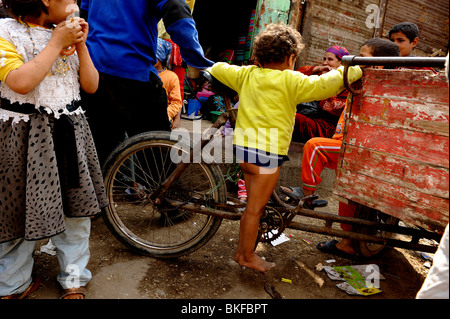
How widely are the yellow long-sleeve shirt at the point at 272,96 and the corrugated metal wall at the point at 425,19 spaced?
176 inches

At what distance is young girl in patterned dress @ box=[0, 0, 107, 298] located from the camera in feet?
4.91

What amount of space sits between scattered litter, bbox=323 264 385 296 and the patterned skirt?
6.17 feet

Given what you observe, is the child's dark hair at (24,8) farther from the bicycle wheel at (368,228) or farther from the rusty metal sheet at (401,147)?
the bicycle wheel at (368,228)

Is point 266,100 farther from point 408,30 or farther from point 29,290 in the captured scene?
point 408,30

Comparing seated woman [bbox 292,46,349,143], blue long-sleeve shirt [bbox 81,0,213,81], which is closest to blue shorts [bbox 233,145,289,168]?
blue long-sleeve shirt [bbox 81,0,213,81]

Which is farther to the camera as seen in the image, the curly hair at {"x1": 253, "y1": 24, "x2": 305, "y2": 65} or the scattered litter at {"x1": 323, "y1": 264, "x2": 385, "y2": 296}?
the scattered litter at {"x1": 323, "y1": 264, "x2": 385, "y2": 296}

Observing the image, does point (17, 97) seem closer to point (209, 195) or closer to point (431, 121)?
point (209, 195)

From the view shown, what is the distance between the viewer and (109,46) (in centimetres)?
221

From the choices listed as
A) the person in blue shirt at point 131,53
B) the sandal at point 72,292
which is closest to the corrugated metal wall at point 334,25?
the person in blue shirt at point 131,53

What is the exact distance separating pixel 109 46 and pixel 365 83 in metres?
1.71

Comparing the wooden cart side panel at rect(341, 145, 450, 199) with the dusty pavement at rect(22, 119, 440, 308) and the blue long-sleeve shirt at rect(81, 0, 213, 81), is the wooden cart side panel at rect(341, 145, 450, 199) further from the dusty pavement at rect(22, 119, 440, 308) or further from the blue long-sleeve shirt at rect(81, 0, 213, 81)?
the blue long-sleeve shirt at rect(81, 0, 213, 81)

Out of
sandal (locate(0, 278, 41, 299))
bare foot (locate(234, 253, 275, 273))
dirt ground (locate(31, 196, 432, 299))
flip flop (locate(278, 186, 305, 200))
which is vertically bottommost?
sandal (locate(0, 278, 41, 299))

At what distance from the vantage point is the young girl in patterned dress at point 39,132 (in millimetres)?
1497
